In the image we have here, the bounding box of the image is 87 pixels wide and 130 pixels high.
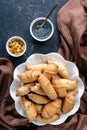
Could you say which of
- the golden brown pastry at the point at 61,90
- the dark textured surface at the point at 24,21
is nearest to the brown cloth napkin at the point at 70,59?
the dark textured surface at the point at 24,21

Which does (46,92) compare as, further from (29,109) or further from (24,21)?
(24,21)

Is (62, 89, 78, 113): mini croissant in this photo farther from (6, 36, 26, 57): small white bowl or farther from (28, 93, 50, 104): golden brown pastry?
(6, 36, 26, 57): small white bowl

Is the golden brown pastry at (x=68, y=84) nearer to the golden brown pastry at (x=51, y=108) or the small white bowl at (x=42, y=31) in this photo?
the golden brown pastry at (x=51, y=108)

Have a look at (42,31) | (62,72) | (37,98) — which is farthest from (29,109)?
(42,31)

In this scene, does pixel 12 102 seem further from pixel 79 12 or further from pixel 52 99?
pixel 79 12

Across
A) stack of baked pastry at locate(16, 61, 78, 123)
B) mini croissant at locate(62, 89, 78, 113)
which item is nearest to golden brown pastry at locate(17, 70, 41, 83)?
stack of baked pastry at locate(16, 61, 78, 123)
